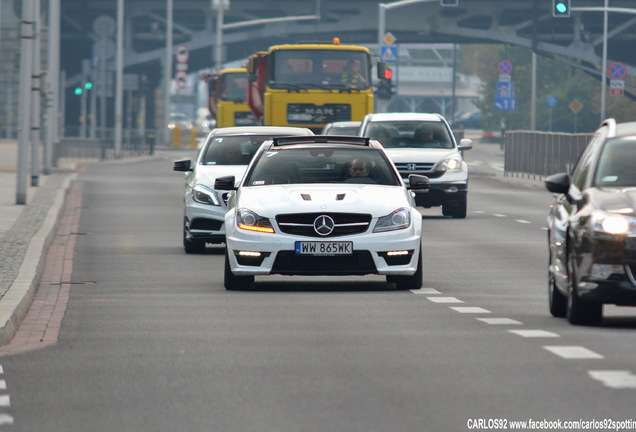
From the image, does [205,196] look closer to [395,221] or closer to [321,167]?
[321,167]

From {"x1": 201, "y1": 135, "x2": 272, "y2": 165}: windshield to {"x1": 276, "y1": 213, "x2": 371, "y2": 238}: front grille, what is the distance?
22.2ft

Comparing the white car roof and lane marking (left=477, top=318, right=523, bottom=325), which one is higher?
the white car roof

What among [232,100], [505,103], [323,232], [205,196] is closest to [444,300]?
[323,232]

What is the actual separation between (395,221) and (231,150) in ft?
23.1

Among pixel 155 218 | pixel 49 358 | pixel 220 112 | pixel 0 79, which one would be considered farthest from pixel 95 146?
pixel 49 358

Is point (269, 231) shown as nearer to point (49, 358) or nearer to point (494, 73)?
point (49, 358)

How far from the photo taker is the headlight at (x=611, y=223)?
11641 millimetres

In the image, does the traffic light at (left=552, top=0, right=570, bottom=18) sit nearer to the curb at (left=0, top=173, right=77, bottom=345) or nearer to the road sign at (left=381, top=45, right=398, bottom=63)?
the road sign at (left=381, top=45, right=398, bottom=63)

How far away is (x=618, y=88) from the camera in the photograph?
63562 mm

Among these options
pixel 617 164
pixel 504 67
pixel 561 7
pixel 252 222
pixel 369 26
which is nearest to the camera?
pixel 617 164

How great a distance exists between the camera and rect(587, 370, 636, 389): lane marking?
8844 millimetres

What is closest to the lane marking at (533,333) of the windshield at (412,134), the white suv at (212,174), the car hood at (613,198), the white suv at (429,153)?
the car hood at (613,198)

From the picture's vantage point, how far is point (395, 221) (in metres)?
15.6

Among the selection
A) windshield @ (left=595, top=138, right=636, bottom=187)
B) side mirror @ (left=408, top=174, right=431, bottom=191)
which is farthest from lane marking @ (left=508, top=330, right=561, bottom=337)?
side mirror @ (left=408, top=174, right=431, bottom=191)
